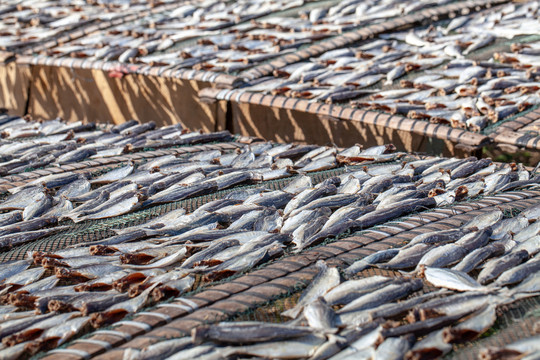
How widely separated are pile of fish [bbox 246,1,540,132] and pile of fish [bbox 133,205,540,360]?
3.52 meters

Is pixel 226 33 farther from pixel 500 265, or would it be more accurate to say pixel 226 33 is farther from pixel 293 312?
pixel 293 312

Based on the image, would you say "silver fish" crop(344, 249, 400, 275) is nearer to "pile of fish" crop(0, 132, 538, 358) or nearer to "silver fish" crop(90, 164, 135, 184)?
"pile of fish" crop(0, 132, 538, 358)

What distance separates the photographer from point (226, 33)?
37.3ft

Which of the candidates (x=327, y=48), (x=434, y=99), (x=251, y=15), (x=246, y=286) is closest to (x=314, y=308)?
(x=246, y=286)

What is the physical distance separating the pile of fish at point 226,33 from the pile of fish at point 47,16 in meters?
0.85

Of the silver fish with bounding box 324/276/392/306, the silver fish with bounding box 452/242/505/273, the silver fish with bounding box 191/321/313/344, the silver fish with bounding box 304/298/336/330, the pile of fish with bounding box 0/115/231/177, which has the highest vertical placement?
the silver fish with bounding box 191/321/313/344

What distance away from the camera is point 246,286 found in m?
3.89

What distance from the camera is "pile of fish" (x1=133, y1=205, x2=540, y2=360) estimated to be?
3168mm

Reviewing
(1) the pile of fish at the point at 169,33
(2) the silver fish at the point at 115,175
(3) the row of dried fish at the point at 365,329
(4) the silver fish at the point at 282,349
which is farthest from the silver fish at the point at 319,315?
(1) the pile of fish at the point at 169,33

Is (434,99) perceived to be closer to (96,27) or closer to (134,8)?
(96,27)

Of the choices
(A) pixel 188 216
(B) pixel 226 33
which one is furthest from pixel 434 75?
(A) pixel 188 216

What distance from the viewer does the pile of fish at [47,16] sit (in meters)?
12.2

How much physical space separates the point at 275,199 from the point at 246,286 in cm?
151

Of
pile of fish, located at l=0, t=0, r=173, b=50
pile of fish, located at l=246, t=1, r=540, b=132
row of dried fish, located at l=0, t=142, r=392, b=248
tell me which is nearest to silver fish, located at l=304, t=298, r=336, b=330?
row of dried fish, located at l=0, t=142, r=392, b=248
